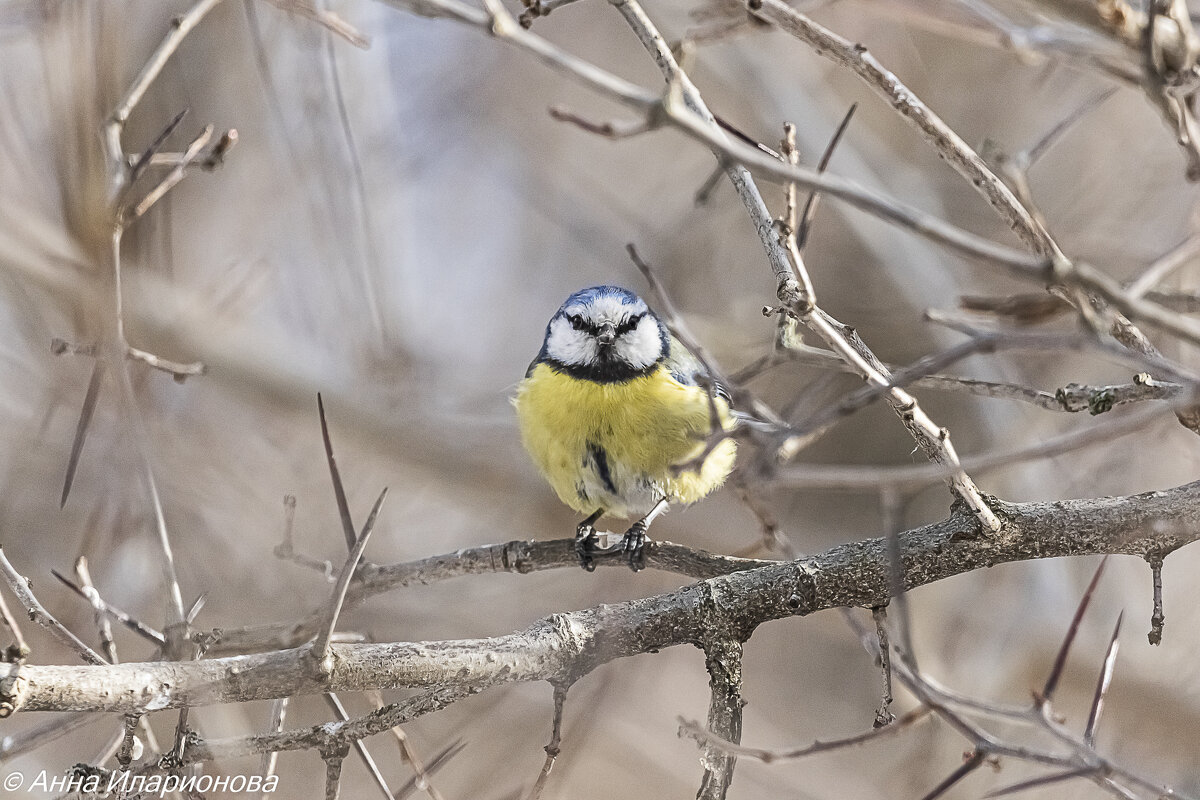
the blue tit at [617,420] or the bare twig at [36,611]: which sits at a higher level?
the blue tit at [617,420]

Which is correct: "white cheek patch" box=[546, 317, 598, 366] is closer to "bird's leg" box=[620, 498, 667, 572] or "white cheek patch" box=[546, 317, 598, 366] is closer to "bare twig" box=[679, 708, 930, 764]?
"bird's leg" box=[620, 498, 667, 572]

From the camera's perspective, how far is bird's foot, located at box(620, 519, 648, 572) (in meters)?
2.95

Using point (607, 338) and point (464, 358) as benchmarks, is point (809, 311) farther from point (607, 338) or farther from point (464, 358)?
point (464, 358)

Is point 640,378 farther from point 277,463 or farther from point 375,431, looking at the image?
point 277,463

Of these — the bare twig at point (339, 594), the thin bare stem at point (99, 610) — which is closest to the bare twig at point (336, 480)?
the bare twig at point (339, 594)

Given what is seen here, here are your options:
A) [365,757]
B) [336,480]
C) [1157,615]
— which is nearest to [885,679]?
[1157,615]

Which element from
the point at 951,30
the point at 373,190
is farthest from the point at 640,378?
the point at 373,190

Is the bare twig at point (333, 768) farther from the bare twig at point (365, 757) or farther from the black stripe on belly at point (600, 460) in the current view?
the black stripe on belly at point (600, 460)

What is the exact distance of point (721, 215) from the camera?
6.23 meters

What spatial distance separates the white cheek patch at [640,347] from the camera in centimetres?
363

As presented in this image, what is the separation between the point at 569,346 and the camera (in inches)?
149

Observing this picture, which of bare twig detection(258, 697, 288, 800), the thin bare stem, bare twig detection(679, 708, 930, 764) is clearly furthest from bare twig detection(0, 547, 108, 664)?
bare twig detection(679, 708, 930, 764)

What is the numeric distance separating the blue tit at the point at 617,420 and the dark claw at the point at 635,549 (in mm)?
→ 11

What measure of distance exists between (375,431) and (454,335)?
116 cm
